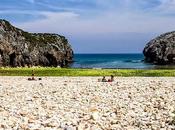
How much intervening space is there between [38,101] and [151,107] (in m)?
8.26

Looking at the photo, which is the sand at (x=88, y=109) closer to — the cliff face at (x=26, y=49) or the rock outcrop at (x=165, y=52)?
the cliff face at (x=26, y=49)

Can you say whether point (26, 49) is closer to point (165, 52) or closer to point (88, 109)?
point (165, 52)

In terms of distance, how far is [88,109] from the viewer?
3089cm

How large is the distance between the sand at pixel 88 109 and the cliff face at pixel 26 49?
321ft

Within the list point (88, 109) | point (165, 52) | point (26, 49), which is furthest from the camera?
point (165, 52)

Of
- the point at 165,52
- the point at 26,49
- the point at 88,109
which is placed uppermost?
the point at 26,49

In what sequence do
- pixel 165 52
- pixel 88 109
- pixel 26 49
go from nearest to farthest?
pixel 88 109
pixel 26 49
pixel 165 52

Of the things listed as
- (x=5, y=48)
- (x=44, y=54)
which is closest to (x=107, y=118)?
(x=5, y=48)

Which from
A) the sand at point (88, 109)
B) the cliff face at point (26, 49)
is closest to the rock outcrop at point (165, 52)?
the cliff face at point (26, 49)

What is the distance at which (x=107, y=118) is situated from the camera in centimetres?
2798

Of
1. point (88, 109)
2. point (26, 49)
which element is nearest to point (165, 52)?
point (26, 49)

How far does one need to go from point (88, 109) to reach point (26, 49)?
120888 mm

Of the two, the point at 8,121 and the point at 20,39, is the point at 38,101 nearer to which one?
the point at 8,121

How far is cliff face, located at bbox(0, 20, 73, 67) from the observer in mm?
138875
